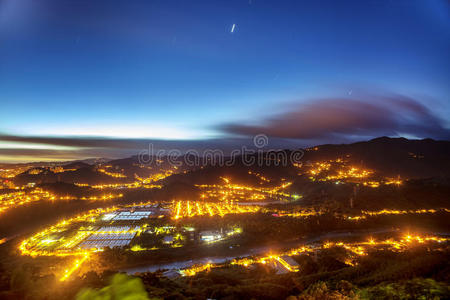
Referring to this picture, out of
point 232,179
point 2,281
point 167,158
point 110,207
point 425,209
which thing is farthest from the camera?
point 167,158

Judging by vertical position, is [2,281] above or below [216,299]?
above

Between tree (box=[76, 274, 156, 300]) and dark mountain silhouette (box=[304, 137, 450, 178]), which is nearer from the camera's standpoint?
tree (box=[76, 274, 156, 300])

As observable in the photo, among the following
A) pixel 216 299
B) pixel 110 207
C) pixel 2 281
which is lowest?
pixel 110 207

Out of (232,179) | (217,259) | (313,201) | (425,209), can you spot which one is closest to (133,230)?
(217,259)

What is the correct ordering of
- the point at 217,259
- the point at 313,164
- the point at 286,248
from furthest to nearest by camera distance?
the point at 313,164, the point at 286,248, the point at 217,259

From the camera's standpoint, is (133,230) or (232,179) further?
(232,179)

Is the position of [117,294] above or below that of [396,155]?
below

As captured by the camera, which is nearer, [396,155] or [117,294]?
[117,294]

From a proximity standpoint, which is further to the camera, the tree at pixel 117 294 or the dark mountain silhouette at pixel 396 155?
the dark mountain silhouette at pixel 396 155

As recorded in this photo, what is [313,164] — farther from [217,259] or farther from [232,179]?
[217,259]

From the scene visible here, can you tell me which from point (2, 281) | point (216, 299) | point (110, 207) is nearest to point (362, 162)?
point (110, 207)
